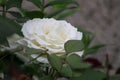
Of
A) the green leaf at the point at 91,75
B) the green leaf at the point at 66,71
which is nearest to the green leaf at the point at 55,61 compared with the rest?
the green leaf at the point at 66,71

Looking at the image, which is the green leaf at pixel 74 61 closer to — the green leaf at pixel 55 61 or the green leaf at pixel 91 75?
the green leaf at pixel 55 61

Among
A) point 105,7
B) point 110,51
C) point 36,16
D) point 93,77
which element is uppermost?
point 36,16

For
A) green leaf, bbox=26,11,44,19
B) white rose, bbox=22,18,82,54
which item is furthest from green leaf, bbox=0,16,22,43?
green leaf, bbox=26,11,44,19

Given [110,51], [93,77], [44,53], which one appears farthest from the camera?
[110,51]

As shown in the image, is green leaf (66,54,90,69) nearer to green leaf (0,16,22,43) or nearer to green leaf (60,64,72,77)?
green leaf (60,64,72,77)

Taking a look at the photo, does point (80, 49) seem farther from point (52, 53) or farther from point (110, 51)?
point (110, 51)

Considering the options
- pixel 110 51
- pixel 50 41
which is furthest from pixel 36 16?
pixel 110 51

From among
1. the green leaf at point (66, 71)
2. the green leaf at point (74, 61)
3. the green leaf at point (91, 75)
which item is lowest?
the green leaf at point (91, 75)
